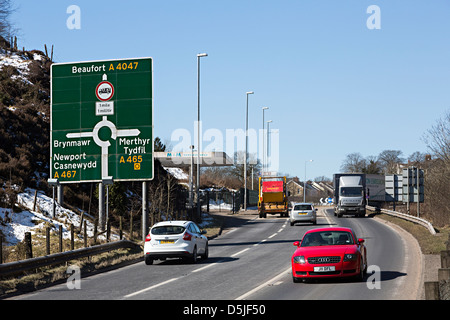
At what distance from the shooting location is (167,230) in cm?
2348

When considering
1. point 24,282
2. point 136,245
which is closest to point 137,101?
point 136,245

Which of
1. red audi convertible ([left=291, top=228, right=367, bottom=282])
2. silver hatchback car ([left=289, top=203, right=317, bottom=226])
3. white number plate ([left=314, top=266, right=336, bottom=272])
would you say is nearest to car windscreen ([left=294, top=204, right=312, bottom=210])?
silver hatchback car ([left=289, top=203, right=317, bottom=226])

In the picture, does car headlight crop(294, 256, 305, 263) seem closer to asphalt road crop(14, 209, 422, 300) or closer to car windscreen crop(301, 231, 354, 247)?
asphalt road crop(14, 209, 422, 300)

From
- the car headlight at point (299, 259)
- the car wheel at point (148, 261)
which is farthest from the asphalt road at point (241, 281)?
the car headlight at point (299, 259)

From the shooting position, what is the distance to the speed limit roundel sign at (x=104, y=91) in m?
29.6

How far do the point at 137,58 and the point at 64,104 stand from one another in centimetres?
388

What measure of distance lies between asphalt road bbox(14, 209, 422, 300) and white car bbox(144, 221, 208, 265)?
424 millimetres

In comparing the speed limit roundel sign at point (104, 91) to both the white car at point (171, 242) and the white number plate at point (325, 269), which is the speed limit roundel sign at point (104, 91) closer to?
the white car at point (171, 242)

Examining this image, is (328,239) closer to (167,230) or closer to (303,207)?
(167,230)

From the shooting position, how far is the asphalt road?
14.4 meters

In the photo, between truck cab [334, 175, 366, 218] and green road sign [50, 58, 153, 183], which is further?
truck cab [334, 175, 366, 218]

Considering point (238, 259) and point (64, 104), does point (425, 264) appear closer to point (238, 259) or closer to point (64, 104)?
point (238, 259)

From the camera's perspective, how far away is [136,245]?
29344mm

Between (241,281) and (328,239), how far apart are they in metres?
2.62
